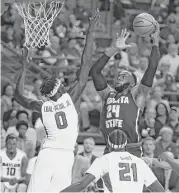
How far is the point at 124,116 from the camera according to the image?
8883mm

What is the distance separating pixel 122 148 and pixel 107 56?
2.02m

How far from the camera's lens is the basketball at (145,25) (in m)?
9.51

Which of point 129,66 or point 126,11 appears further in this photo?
point 126,11

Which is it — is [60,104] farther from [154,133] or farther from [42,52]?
[42,52]

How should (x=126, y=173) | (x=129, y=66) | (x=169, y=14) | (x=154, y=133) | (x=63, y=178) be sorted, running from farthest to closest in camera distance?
(x=169, y=14), (x=129, y=66), (x=154, y=133), (x=63, y=178), (x=126, y=173)

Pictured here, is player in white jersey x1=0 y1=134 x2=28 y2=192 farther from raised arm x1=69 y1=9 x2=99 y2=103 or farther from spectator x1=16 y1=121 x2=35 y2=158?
raised arm x1=69 y1=9 x2=99 y2=103

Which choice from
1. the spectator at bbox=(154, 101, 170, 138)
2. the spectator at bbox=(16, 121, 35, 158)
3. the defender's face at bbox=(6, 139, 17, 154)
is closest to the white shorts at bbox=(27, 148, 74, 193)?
the defender's face at bbox=(6, 139, 17, 154)

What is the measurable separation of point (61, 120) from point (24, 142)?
14.8 ft

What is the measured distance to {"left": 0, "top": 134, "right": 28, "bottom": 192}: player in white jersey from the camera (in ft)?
39.6

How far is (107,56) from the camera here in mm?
9141

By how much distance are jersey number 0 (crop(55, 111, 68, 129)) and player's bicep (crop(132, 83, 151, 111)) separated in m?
0.91

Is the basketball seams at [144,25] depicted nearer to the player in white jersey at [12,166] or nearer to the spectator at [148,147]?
the spectator at [148,147]

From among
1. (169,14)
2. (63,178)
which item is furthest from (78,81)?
(169,14)

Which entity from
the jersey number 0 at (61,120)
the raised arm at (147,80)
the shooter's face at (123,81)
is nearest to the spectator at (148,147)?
the raised arm at (147,80)
